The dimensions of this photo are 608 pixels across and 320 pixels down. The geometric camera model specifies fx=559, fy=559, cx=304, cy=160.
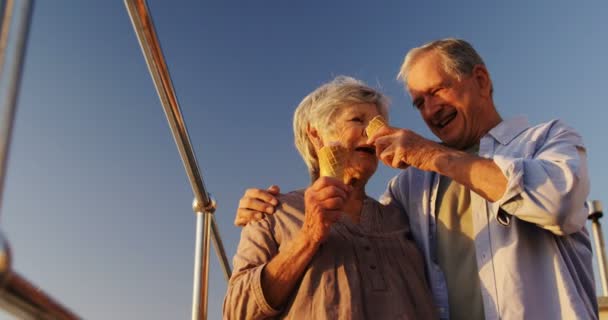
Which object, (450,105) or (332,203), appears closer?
(332,203)

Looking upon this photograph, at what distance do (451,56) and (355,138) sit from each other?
830 mm

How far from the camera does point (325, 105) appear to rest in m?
2.32

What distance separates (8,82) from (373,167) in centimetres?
176

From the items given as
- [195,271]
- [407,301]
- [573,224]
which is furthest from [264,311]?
[573,224]

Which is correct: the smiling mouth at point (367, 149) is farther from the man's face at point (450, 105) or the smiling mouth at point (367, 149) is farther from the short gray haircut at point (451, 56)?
the short gray haircut at point (451, 56)

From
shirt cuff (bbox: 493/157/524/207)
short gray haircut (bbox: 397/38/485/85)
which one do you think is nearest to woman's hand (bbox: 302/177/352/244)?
shirt cuff (bbox: 493/157/524/207)

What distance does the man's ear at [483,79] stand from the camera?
271cm

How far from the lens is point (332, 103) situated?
7.58 feet

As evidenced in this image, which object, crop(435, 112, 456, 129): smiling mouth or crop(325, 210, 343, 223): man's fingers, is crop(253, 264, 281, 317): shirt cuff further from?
crop(435, 112, 456, 129): smiling mouth

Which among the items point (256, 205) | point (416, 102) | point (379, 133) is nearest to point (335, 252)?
point (256, 205)

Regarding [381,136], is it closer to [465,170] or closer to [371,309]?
[465,170]

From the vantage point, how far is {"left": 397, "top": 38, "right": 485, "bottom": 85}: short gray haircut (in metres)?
2.67

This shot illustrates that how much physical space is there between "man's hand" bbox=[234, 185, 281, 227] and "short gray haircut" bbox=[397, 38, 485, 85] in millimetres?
1065

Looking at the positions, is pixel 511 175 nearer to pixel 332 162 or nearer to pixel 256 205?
pixel 332 162
